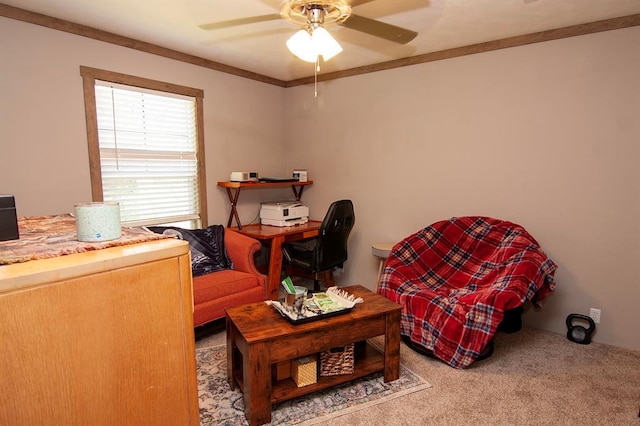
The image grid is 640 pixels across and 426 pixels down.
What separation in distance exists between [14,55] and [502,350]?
388 centimetres

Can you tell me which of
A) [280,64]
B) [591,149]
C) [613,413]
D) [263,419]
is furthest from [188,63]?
[613,413]

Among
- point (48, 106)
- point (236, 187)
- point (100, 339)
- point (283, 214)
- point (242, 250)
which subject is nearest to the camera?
point (100, 339)

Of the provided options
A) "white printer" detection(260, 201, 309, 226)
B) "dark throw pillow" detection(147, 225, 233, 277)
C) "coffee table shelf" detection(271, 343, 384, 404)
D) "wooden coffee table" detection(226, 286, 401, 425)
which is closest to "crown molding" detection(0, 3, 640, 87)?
"white printer" detection(260, 201, 309, 226)

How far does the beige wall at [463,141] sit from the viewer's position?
2.48 meters

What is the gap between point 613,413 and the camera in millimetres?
1896

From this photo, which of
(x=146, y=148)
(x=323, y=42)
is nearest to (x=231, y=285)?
(x=146, y=148)

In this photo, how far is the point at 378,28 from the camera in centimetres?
205

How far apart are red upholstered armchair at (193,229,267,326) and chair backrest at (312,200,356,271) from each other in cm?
53

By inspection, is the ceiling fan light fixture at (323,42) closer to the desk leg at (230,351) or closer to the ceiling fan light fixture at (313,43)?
the ceiling fan light fixture at (313,43)

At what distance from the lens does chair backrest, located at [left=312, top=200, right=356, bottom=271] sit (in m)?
3.09

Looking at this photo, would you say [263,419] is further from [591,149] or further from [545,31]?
[545,31]

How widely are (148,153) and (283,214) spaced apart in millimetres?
1373

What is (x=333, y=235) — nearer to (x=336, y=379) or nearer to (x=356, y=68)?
(x=336, y=379)

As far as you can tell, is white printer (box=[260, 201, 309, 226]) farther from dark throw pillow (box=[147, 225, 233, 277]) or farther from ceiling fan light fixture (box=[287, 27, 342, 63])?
ceiling fan light fixture (box=[287, 27, 342, 63])
